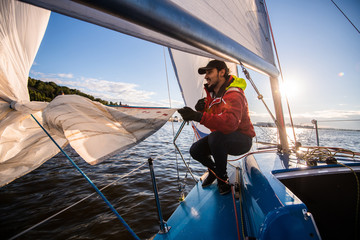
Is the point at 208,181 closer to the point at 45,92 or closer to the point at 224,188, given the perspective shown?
the point at 224,188

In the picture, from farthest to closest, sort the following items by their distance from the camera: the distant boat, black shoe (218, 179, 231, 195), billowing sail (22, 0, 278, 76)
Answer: black shoe (218, 179, 231, 195) < the distant boat < billowing sail (22, 0, 278, 76)

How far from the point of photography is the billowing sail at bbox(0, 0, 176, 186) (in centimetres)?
109

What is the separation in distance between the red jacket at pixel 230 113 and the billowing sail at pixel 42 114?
0.35 metres

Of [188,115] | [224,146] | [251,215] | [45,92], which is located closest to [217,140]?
[224,146]

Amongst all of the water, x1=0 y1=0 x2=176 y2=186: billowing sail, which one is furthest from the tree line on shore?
x1=0 y1=0 x2=176 y2=186: billowing sail

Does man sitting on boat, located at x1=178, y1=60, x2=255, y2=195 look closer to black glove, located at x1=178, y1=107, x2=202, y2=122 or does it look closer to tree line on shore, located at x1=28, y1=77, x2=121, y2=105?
black glove, located at x1=178, y1=107, x2=202, y2=122

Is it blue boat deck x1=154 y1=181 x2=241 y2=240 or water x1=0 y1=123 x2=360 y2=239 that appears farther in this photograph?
water x1=0 y1=123 x2=360 y2=239

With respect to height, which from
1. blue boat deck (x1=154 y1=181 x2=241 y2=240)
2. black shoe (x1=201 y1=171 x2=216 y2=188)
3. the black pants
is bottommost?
blue boat deck (x1=154 y1=181 x2=241 y2=240)

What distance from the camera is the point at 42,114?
4.02ft

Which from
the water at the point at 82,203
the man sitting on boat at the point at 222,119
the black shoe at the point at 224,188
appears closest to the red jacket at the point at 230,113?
the man sitting on boat at the point at 222,119

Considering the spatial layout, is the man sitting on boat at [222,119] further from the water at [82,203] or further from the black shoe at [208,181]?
the water at [82,203]

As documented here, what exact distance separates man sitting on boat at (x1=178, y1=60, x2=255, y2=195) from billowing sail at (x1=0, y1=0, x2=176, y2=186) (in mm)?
384

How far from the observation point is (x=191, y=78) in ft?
10.8

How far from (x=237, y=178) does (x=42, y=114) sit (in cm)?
201
